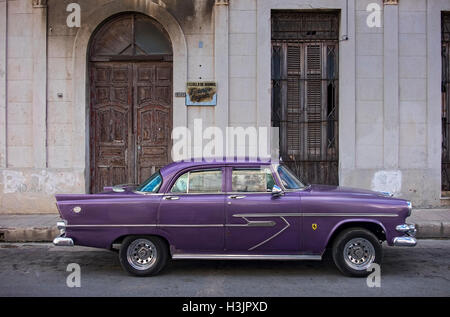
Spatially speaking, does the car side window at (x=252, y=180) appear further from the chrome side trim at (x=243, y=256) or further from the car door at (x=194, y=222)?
the chrome side trim at (x=243, y=256)

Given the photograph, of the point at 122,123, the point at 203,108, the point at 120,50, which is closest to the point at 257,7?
the point at 203,108

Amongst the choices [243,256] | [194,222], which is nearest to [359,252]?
[243,256]

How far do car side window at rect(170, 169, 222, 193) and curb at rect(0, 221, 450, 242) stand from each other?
3.77 metres

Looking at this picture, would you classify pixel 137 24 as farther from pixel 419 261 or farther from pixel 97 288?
pixel 419 261

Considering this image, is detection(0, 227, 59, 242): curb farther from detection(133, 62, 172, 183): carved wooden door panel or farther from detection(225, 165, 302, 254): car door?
detection(225, 165, 302, 254): car door

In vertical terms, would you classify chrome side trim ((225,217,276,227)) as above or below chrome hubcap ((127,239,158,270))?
above

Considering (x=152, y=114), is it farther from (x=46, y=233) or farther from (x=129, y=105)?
(x=46, y=233)

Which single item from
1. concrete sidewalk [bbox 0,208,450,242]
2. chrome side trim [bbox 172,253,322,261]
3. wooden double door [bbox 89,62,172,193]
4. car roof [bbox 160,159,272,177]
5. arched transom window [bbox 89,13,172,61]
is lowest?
concrete sidewalk [bbox 0,208,450,242]

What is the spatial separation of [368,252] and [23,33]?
30.3ft

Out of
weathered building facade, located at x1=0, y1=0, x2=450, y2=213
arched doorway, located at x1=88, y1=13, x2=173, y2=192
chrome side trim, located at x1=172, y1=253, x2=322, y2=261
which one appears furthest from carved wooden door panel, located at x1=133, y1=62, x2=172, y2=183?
chrome side trim, located at x1=172, y1=253, x2=322, y2=261

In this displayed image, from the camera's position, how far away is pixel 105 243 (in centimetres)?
565

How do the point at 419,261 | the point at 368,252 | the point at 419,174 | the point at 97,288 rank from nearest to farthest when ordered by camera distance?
the point at 97,288, the point at 368,252, the point at 419,261, the point at 419,174

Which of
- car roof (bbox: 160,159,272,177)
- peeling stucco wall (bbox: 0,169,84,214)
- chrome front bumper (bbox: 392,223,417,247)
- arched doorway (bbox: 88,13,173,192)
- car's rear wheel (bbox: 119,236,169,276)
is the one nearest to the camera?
chrome front bumper (bbox: 392,223,417,247)

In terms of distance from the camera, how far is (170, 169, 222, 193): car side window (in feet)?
19.0
